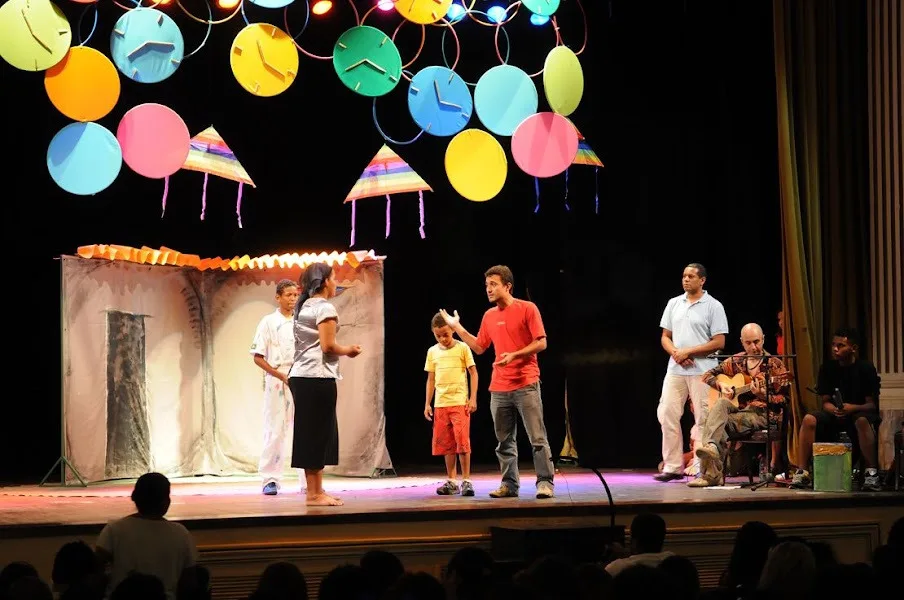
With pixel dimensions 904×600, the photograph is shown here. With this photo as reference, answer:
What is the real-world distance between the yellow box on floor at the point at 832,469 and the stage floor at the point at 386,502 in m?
0.16

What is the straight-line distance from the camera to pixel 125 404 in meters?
9.88

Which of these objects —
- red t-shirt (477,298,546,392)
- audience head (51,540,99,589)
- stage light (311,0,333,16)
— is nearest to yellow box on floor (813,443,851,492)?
red t-shirt (477,298,546,392)

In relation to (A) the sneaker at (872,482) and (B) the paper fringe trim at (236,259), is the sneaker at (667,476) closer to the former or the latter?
(A) the sneaker at (872,482)

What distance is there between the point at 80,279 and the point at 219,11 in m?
2.73

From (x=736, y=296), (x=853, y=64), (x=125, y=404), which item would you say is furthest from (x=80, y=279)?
(x=853, y=64)

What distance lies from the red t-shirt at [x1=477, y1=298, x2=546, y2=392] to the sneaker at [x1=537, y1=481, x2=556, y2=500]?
631mm

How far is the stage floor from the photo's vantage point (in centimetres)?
661

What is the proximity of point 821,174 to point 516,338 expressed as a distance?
3.30 metres

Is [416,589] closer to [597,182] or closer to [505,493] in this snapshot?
[505,493]

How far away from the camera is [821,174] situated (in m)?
9.53

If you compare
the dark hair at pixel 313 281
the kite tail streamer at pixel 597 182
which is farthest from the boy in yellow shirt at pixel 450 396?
the kite tail streamer at pixel 597 182

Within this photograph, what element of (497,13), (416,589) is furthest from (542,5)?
(416,589)

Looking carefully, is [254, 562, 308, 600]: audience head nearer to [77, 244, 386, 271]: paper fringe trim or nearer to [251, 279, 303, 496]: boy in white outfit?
[251, 279, 303, 496]: boy in white outfit

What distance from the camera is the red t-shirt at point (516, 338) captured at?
7.71 metres
